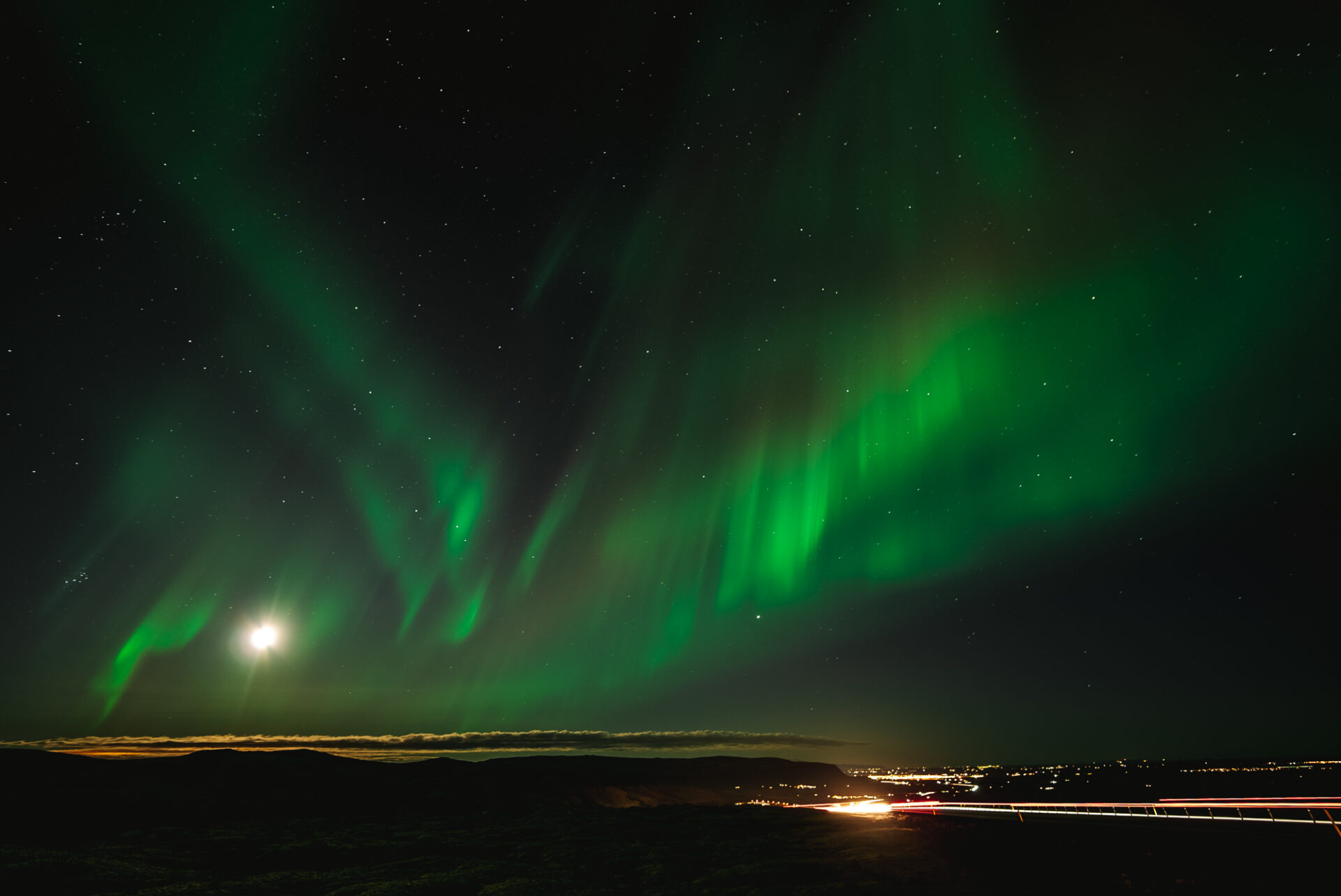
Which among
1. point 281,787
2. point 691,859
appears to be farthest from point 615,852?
point 281,787

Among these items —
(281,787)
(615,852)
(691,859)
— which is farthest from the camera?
(281,787)

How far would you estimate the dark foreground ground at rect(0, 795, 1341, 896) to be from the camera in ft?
101

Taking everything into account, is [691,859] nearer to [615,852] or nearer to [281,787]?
[615,852]

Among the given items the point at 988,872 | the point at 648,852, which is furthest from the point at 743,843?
the point at 988,872

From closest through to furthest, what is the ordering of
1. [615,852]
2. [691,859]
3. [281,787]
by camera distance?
[691,859] < [615,852] < [281,787]

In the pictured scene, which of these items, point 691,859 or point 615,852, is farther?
point 615,852

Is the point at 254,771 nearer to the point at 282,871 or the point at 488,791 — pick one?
the point at 488,791

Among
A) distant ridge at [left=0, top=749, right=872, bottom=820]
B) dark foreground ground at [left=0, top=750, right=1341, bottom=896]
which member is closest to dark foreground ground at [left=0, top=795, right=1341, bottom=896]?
dark foreground ground at [left=0, top=750, right=1341, bottom=896]

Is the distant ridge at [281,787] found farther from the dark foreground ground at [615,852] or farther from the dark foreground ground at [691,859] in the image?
the dark foreground ground at [691,859]

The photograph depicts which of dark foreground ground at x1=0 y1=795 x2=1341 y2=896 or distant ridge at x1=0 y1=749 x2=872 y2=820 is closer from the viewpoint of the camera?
dark foreground ground at x1=0 y1=795 x2=1341 y2=896

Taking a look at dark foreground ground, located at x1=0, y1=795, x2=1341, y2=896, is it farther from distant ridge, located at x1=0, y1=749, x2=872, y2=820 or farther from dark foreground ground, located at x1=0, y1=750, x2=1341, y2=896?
distant ridge, located at x1=0, y1=749, x2=872, y2=820

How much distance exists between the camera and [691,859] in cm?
4644

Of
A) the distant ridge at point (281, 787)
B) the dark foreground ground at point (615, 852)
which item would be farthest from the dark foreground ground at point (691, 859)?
the distant ridge at point (281, 787)

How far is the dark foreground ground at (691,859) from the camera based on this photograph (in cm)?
3075
